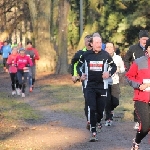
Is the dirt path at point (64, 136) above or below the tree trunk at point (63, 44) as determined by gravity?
below

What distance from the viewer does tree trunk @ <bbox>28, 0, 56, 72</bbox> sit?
35688mm

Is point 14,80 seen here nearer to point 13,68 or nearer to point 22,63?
point 13,68

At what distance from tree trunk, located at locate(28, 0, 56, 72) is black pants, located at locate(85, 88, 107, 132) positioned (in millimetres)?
23663

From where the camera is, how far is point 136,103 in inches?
380

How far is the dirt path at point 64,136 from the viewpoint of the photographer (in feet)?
36.3

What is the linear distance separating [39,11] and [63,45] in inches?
119

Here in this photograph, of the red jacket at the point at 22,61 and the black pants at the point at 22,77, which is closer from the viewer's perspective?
the red jacket at the point at 22,61

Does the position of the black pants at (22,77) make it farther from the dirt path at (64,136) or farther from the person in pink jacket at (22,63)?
the dirt path at (64,136)

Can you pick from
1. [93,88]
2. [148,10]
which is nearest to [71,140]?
[93,88]

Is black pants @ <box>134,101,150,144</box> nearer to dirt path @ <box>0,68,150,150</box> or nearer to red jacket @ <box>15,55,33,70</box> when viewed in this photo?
dirt path @ <box>0,68,150,150</box>

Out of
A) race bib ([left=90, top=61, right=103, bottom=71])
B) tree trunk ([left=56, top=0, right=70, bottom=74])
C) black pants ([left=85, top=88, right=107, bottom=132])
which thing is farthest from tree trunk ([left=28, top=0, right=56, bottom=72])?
race bib ([left=90, top=61, right=103, bottom=71])

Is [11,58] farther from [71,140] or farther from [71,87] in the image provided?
[71,140]

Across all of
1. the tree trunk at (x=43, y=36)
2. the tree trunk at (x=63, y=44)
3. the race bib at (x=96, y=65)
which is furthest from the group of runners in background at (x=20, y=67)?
the tree trunk at (x=43, y=36)

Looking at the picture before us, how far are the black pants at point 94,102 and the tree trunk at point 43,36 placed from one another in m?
23.7
